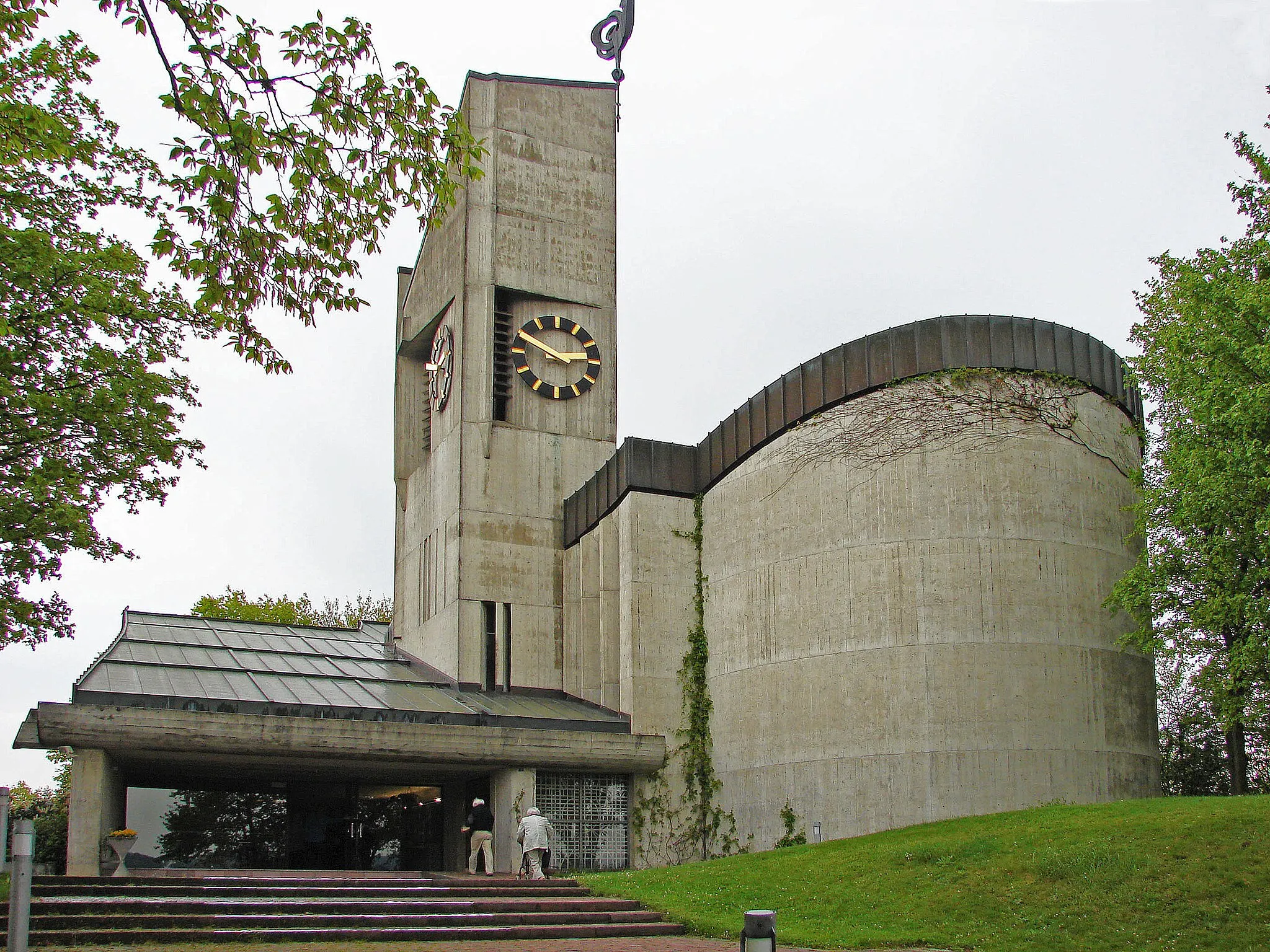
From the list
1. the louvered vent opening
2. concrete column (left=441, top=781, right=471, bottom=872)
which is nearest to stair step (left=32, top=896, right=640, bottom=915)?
concrete column (left=441, top=781, right=471, bottom=872)

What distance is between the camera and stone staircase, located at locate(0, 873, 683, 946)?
1427 cm

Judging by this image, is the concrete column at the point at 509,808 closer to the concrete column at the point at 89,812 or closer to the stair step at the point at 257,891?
the stair step at the point at 257,891

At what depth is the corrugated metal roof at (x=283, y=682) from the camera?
75.5ft

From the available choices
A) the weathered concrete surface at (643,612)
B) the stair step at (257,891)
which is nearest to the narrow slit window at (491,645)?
the weathered concrete surface at (643,612)

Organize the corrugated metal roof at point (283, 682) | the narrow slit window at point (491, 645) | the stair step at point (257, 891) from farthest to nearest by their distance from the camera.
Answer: the narrow slit window at point (491, 645)
the corrugated metal roof at point (283, 682)
the stair step at point (257, 891)

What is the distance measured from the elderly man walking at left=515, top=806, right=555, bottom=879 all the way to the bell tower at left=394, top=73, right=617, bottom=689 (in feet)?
33.5

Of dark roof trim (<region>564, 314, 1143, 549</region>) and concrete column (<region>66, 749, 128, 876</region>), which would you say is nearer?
concrete column (<region>66, 749, 128, 876</region>)

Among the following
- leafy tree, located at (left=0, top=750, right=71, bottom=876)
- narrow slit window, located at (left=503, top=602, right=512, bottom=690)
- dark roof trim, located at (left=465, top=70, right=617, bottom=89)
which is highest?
dark roof trim, located at (left=465, top=70, right=617, bottom=89)

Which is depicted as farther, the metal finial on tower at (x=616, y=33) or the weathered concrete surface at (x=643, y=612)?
the metal finial on tower at (x=616, y=33)

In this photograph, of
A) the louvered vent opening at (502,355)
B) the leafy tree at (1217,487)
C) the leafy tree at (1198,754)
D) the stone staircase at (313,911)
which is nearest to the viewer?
the stone staircase at (313,911)

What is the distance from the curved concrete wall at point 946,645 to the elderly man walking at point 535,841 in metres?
5.81

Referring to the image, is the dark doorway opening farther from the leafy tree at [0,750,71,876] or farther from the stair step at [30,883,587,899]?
the stair step at [30,883,587,899]

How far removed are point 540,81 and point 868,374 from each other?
54.2 feet

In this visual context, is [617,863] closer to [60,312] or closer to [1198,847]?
[1198,847]
